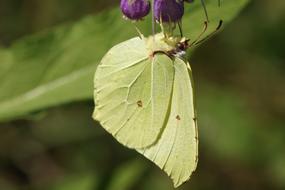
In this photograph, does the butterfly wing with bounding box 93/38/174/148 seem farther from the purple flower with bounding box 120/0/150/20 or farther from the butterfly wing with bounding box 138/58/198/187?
the purple flower with bounding box 120/0/150/20

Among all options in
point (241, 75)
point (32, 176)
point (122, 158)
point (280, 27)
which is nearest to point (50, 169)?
point (32, 176)

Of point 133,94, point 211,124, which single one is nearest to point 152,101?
point 133,94

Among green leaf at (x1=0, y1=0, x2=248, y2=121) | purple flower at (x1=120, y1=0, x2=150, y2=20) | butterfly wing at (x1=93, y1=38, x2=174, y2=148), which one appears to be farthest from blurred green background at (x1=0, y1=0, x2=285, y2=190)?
purple flower at (x1=120, y1=0, x2=150, y2=20)

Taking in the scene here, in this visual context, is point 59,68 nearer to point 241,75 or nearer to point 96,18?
point 96,18

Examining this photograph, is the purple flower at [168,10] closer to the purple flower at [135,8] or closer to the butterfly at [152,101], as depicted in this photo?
the purple flower at [135,8]

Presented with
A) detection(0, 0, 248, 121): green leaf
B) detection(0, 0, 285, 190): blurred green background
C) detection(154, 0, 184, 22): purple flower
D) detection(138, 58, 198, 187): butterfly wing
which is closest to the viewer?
detection(154, 0, 184, 22): purple flower

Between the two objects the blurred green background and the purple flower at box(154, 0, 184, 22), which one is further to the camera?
the blurred green background
